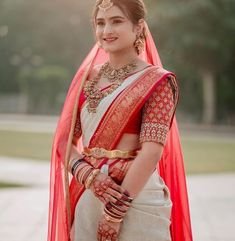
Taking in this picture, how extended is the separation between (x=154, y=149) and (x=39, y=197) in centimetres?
551

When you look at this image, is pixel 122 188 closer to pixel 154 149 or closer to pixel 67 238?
pixel 154 149

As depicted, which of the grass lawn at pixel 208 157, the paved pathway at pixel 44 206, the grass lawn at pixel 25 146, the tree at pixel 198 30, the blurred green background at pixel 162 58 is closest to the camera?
the paved pathway at pixel 44 206

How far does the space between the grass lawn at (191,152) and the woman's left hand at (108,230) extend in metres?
8.40

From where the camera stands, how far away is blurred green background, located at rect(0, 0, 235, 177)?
1712cm

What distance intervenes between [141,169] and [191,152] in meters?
12.4

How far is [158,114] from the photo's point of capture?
2293 mm

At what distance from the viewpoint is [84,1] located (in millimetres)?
35562

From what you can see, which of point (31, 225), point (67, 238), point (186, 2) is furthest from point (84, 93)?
point (186, 2)

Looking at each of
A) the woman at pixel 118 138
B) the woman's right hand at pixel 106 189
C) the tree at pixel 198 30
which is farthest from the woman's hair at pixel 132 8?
the tree at pixel 198 30

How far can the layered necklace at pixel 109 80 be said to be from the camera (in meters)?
2.37

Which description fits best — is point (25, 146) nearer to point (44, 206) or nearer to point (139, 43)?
point (44, 206)

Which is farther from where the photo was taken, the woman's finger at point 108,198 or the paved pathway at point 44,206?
the paved pathway at point 44,206

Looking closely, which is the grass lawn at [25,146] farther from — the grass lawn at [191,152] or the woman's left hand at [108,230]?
the woman's left hand at [108,230]

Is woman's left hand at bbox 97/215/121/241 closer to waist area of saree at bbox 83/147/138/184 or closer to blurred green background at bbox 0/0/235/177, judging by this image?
waist area of saree at bbox 83/147/138/184
